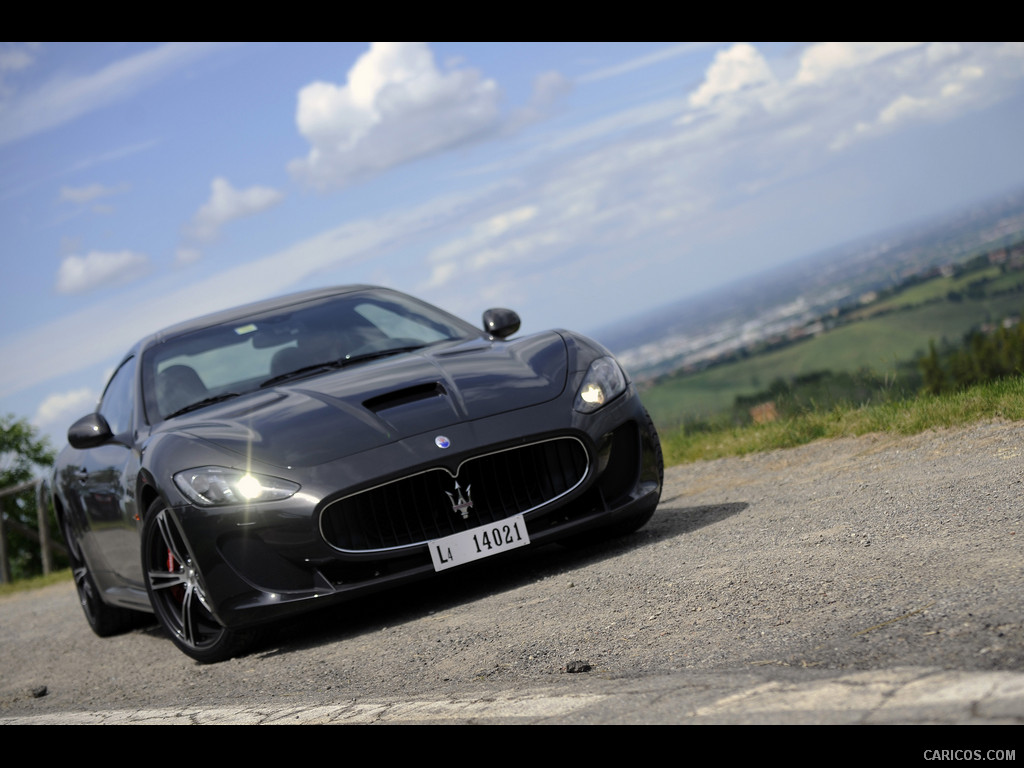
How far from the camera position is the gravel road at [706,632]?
246 cm

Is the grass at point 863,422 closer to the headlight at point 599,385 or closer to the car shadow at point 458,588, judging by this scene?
the car shadow at point 458,588

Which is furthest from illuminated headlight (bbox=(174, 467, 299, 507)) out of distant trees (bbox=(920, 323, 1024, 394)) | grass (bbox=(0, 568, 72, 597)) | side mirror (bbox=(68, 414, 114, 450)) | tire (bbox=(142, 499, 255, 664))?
distant trees (bbox=(920, 323, 1024, 394))

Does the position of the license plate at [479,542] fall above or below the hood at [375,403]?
below

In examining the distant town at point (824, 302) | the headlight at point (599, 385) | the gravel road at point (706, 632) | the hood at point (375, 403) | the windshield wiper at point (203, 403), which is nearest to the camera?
the gravel road at point (706, 632)

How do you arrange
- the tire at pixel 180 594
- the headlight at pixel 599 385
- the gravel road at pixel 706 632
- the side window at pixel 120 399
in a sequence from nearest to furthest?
the gravel road at pixel 706 632 < the tire at pixel 180 594 < the headlight at pixel 599 385 < the side window at pixel 120 399

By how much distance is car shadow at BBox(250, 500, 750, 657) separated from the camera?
4734 mm

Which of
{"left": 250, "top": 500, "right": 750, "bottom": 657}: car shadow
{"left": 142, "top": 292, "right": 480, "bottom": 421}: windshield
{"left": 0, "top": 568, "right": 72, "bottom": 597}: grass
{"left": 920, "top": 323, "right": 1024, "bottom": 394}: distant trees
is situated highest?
{"left": 142, "top": 292, "right": 480, "bottom": 421}: windshield

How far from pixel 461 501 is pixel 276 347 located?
6.17 ft

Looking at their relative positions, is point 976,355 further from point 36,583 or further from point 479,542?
point 479,542

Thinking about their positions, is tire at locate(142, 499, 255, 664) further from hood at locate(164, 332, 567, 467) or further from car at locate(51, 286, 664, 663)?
hood at locate(164, 332, 567, 467)

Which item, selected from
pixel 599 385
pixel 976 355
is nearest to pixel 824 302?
pixel 976 355

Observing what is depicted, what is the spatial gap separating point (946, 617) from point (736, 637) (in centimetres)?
59

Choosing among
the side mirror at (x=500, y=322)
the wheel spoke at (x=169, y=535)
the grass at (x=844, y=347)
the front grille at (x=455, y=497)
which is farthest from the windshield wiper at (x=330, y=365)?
the grass at (x=844, y=347)

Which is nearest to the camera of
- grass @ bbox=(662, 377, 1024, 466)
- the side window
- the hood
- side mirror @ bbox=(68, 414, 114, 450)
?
the hood
